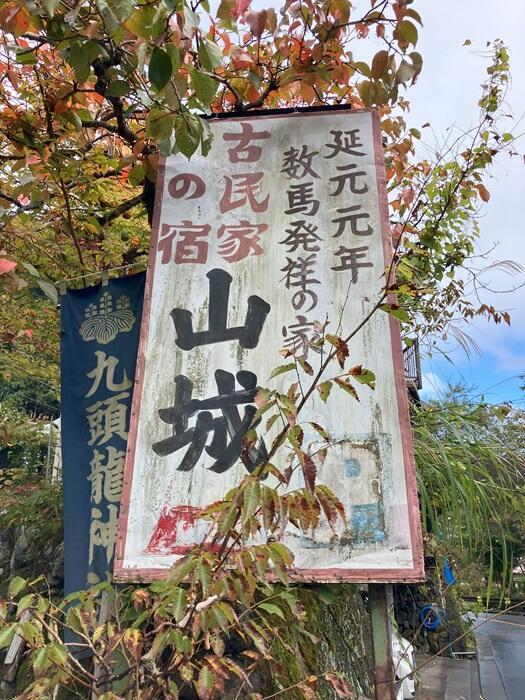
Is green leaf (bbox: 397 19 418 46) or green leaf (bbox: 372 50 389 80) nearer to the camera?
green leaf (bbox: 397 19 418 46)

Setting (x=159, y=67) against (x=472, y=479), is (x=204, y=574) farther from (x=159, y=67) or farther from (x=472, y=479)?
(x=472, y=479)

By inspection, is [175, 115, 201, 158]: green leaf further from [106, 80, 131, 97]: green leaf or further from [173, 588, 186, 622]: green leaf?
[173, 588, 186, 622]: green leaf

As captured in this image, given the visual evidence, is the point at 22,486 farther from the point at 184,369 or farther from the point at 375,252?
the point at 375,252

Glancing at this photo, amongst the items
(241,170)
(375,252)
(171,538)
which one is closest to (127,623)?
(171,538)

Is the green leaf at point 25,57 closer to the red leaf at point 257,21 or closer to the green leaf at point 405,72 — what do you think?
the red leaf at point 257,21

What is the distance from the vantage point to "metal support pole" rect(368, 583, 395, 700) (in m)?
2.31

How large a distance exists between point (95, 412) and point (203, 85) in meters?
1.94

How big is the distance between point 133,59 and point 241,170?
799 mm

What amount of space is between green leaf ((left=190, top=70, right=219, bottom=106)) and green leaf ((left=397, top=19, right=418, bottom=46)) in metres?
1.14

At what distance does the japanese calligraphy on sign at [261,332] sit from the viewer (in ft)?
7.82

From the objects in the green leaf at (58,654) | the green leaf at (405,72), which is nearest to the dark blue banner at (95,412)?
the green leaf at (58,654)

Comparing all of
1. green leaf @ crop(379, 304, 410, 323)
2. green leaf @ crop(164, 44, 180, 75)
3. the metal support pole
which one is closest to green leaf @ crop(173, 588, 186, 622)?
the metal support pole

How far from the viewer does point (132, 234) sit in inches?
217

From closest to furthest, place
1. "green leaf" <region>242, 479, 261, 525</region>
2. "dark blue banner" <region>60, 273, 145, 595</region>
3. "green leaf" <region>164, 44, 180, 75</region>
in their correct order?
"green leaf" <region>242, 479, 261, 525</region>
"green leaf" <region>164, 44, 180, 75</region>
"dark blue banner" <region>60, 273, 145, 595</region>
